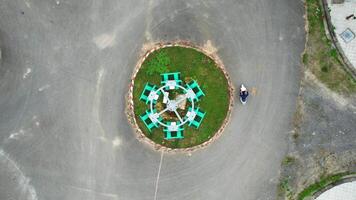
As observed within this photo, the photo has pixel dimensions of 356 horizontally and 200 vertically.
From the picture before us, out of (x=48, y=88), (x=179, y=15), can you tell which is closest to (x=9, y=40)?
(x=48, y=88)

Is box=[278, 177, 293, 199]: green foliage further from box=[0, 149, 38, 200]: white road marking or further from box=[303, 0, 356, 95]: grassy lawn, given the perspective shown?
box=[0, 149, 38, 200]: white road marking

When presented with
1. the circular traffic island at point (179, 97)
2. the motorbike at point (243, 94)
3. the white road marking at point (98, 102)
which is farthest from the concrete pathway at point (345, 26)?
the white road marking at point (98, 102)

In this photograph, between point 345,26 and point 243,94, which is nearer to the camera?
point 243,94

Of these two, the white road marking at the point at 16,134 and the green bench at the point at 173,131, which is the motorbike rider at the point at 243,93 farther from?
the white road marking at the point at 16,134

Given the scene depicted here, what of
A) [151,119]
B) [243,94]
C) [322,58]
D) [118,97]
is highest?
[322,58]

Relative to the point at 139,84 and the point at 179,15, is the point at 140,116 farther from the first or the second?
the point at 179,15

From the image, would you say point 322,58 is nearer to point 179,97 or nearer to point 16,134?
point 179,97

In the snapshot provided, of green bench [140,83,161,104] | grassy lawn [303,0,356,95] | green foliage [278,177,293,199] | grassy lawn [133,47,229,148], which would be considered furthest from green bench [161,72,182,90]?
green foliage [278,177,293,199]

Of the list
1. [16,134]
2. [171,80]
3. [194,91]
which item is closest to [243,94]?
[194,91]
